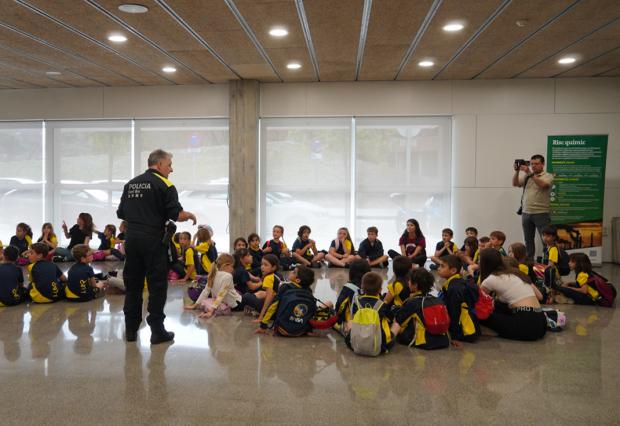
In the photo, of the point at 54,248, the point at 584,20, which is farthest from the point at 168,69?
the point at 584,20

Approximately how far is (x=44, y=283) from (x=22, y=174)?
657cm

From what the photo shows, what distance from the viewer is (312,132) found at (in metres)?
10.8

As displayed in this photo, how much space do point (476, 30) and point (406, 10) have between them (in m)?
1.34

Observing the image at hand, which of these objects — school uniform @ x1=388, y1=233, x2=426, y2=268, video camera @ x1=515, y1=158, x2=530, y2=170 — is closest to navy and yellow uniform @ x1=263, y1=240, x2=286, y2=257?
school uniform @ x1=388, y1=233, x2=426, y2=268

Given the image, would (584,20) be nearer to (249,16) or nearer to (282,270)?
(249,16)

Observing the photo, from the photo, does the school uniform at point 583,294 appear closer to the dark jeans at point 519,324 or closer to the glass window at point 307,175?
the dark jeans at point 519,324

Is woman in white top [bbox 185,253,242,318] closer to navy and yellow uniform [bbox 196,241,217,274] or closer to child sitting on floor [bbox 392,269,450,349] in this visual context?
navy and yellow uniform [bbox 196,241,217,274]

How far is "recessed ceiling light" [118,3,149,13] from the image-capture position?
5918mm

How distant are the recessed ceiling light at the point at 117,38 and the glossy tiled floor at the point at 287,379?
4.08 m

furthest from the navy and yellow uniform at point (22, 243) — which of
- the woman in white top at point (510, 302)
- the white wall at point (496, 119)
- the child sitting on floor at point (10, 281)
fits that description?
the woman in white top at point (510, 302)

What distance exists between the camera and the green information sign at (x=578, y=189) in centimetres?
934

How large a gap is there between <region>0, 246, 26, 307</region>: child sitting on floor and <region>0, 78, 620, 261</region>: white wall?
18.3 ft

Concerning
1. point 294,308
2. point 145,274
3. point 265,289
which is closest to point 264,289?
point 265,289

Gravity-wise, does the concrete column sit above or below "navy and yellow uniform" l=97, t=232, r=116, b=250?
above
